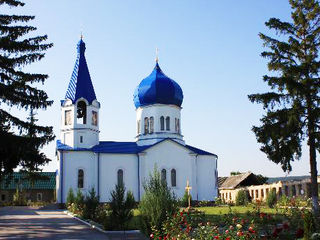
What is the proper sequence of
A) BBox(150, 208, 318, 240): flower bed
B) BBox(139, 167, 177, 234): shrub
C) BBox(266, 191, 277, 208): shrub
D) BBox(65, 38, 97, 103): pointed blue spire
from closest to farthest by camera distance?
BBox(150, 208, 318, 240): flower bed
BBox(139, 167, 177, 234): shrub
BBox(266, 191, 277, 208): shrub
BBox(65, 38, 97, 103): pointed blue spire

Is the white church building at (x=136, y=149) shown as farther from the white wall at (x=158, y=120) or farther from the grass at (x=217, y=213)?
the grass at (x=217, y=213)

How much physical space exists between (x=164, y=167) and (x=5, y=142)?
60.7 feet

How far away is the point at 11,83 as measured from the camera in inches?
660

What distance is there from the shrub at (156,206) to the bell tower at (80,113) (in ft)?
65.2

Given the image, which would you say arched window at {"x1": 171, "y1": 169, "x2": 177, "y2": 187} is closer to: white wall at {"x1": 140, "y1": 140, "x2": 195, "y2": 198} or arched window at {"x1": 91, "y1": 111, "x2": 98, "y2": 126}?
white wall at {"x1": 140, "y1": 140, "x2": 195, "y2": 198}

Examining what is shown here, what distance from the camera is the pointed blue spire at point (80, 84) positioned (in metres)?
31.7

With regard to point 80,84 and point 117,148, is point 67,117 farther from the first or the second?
point 117,148

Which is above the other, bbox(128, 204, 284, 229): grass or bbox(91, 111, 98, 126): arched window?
bbox(91, 111, 98, 126): arched window

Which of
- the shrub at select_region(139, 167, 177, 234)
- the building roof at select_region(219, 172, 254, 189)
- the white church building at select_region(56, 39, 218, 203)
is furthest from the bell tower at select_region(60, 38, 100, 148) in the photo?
the shrub at select_region(139, 167, 177, 234)

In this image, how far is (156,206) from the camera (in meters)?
11.6

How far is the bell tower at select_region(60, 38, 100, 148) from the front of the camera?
103 feet

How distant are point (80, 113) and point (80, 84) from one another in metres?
2.25

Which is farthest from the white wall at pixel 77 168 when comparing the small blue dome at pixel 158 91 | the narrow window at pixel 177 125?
the narrow window at pixel 177 125

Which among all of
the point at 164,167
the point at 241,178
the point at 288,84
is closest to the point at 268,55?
the point at 288,84
